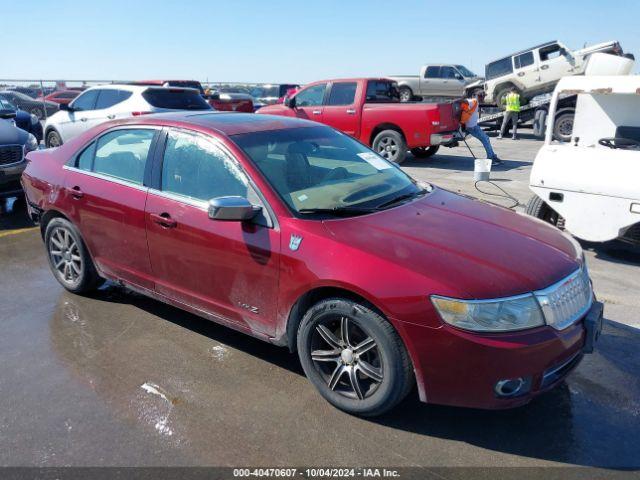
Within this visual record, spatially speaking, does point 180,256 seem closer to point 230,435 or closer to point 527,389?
point 230,435

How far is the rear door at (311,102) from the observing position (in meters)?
12.6

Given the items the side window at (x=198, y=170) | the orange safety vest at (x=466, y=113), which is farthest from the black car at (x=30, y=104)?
the side window at (x=198, y=170)

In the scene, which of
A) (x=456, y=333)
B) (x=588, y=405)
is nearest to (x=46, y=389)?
(x=456, y=333)

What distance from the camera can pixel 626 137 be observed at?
248 inches

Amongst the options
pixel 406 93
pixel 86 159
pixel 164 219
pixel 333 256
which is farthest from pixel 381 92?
pixel 406 93

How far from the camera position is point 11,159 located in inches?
303

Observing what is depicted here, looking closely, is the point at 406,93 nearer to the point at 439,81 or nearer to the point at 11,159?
the point at 439,81

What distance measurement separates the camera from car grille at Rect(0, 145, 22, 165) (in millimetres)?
7594

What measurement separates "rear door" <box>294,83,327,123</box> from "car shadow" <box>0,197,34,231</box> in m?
6.42

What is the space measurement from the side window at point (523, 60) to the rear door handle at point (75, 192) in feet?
57.4

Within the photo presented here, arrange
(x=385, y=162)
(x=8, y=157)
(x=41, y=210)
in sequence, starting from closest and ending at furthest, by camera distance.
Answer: (x=385, y=162) < (x=41, y=210) < (x=8, y=157)

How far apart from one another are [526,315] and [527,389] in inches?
15.0

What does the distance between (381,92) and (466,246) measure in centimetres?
1013

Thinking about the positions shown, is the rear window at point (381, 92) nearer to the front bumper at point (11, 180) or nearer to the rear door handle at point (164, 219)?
the front bumper at point (11, 180)
